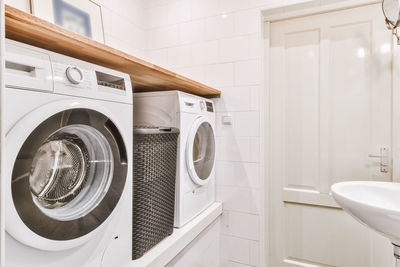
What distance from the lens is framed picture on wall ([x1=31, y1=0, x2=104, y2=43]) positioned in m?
1.41

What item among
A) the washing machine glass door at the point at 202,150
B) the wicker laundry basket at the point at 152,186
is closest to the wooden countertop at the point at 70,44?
the wicker laundry basket at the point at 152,186

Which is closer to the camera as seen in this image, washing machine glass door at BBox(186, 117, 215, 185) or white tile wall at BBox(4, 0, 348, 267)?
washing machine glass door at BBox(186, 117, 215, 185)

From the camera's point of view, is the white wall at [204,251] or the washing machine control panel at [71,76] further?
the white wall at [204,251]

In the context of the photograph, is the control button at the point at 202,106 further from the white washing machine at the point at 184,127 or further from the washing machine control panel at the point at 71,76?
the washing machine control panel at the point at 71,76

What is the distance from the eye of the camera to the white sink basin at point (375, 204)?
93cm

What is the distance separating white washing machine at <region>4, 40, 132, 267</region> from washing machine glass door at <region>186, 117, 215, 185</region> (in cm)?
56

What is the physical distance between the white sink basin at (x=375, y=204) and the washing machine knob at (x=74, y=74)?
3.89ft

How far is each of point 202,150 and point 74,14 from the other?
1.25 m

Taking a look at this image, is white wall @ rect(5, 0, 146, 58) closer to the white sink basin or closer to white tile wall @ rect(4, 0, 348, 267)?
white tile wall @ rect(4, 0, 348, 267)

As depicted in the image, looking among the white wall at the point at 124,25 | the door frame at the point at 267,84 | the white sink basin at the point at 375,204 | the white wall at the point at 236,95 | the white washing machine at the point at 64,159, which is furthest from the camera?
the white wall at the point at 124,25

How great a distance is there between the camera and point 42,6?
55.2 inches

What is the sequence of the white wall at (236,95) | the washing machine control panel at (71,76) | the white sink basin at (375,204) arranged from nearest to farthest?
the washing machine control panel at (71,76) → the white sink basin at (375,204) → the white wall at (236,95)

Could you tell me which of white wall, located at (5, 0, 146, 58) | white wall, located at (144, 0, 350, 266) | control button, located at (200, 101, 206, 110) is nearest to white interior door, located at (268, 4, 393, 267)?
white wall, located at (144, 0, 350, 266)

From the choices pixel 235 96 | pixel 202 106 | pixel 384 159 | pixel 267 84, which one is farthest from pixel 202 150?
pixel 384 159
